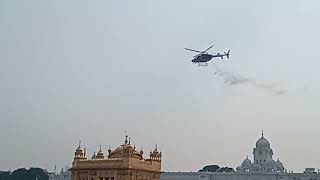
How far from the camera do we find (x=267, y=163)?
132 meters

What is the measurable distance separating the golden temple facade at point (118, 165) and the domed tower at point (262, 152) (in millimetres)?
103595

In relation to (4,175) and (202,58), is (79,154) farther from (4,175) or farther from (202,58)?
(4,175)

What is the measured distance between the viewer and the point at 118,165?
31.1 m

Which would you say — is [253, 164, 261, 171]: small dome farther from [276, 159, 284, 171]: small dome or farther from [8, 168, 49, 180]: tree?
[8, 168, 49, 180]: tree

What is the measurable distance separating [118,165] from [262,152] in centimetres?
10720

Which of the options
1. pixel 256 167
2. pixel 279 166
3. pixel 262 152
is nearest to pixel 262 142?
pixel 262 152

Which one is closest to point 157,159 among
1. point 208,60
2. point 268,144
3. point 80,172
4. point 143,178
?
point 143,178

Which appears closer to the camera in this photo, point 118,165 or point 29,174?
point 118,165

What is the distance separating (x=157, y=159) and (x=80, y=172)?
4822 millimetres

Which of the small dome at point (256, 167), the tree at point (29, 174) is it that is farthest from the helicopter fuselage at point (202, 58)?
the small dome at point (256, 167)

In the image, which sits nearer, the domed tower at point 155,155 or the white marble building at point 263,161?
the domed tower at point 155,155

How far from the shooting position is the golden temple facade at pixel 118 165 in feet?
102

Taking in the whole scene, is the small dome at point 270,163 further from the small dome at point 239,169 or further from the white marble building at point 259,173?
the small dome at point 239,169

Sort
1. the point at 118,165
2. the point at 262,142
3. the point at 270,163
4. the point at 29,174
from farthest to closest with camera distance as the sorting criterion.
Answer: the point at 262,142 < the point at 270,163 < the point at 29,174 < the point at 118,165
